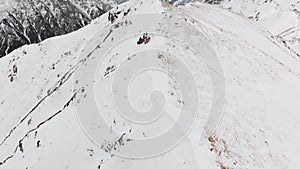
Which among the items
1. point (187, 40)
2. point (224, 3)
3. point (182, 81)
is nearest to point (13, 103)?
point (187, 40)

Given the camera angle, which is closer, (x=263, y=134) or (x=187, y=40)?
(x=263, y=134)

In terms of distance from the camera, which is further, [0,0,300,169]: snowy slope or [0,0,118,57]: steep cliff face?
[0,0,118,57]: steep cliff face

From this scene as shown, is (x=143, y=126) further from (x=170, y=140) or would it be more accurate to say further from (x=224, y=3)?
(x=224, y=3)

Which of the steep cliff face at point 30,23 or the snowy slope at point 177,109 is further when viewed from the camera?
the steep cliff face at point 30,23

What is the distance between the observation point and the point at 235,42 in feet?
74.6

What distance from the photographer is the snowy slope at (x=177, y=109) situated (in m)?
12.2

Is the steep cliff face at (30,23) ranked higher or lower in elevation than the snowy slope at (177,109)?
lower

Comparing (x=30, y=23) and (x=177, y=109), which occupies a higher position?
(x=177, y=109)

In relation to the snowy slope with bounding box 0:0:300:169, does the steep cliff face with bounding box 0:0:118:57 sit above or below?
below

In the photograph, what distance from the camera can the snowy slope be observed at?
40.1 feet

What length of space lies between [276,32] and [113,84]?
39.2 metres

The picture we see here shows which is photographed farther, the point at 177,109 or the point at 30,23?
the point at 30,23

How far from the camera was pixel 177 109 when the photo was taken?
507 inches

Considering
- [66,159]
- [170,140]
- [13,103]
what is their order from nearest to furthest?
[170,140] < [66,159] < [13,103]
